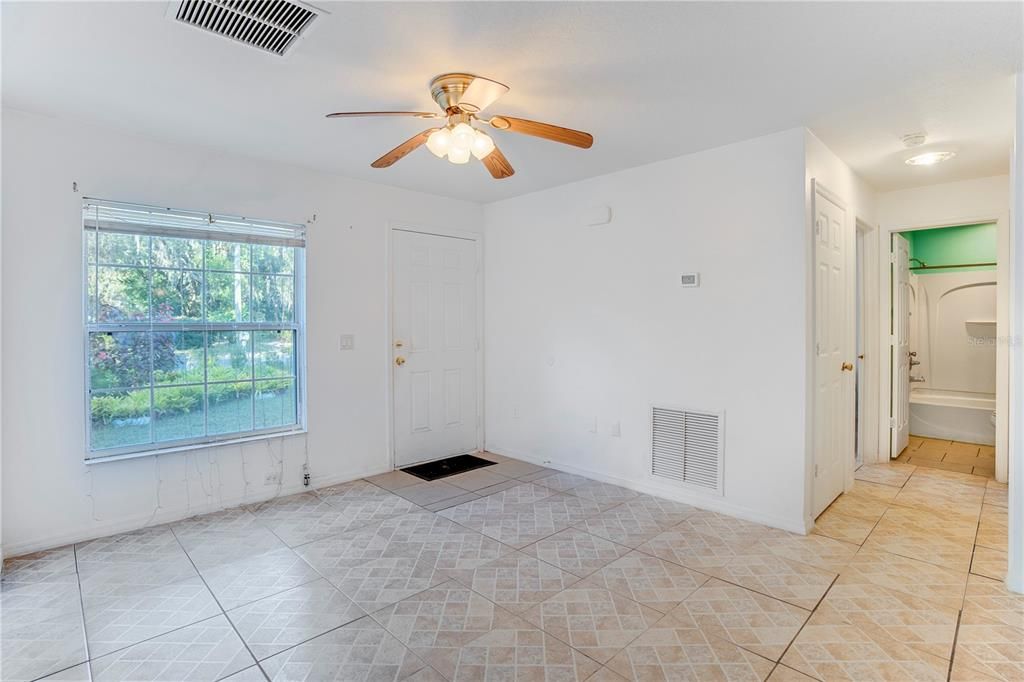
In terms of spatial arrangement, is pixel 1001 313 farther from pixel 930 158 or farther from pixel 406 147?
pixel 406 147

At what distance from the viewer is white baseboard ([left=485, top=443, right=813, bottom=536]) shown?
3199 mm

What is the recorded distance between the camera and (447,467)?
4566 mm

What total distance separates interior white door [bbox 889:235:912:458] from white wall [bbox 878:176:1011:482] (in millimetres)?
319

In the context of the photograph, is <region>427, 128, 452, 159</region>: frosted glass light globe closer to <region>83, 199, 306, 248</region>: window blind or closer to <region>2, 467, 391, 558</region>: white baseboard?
<region>83, 199, 306, 248</region>: window blind

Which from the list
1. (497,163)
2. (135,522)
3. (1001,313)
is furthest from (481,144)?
(1001,313)

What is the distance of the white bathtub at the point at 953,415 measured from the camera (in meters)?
5.34

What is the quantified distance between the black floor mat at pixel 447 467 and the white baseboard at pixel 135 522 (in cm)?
70

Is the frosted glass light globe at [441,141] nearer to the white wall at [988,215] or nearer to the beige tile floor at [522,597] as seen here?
the beige tile floor at [522,597]

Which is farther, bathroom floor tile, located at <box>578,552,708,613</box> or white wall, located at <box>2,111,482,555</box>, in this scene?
white wall, located at <box>2,111,482,555</box>

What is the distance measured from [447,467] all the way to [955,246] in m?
5.97

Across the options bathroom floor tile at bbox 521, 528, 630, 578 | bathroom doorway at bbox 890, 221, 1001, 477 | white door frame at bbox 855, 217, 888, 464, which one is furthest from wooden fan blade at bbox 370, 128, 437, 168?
bathroom doorway at bbox 890, 221, 1001, 477

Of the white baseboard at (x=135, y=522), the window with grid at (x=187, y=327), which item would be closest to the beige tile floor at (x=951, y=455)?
the white baseboard at (x=135, y=522)

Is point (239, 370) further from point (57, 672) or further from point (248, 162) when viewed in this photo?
point (57, 672)

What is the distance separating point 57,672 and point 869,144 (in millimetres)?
4978
